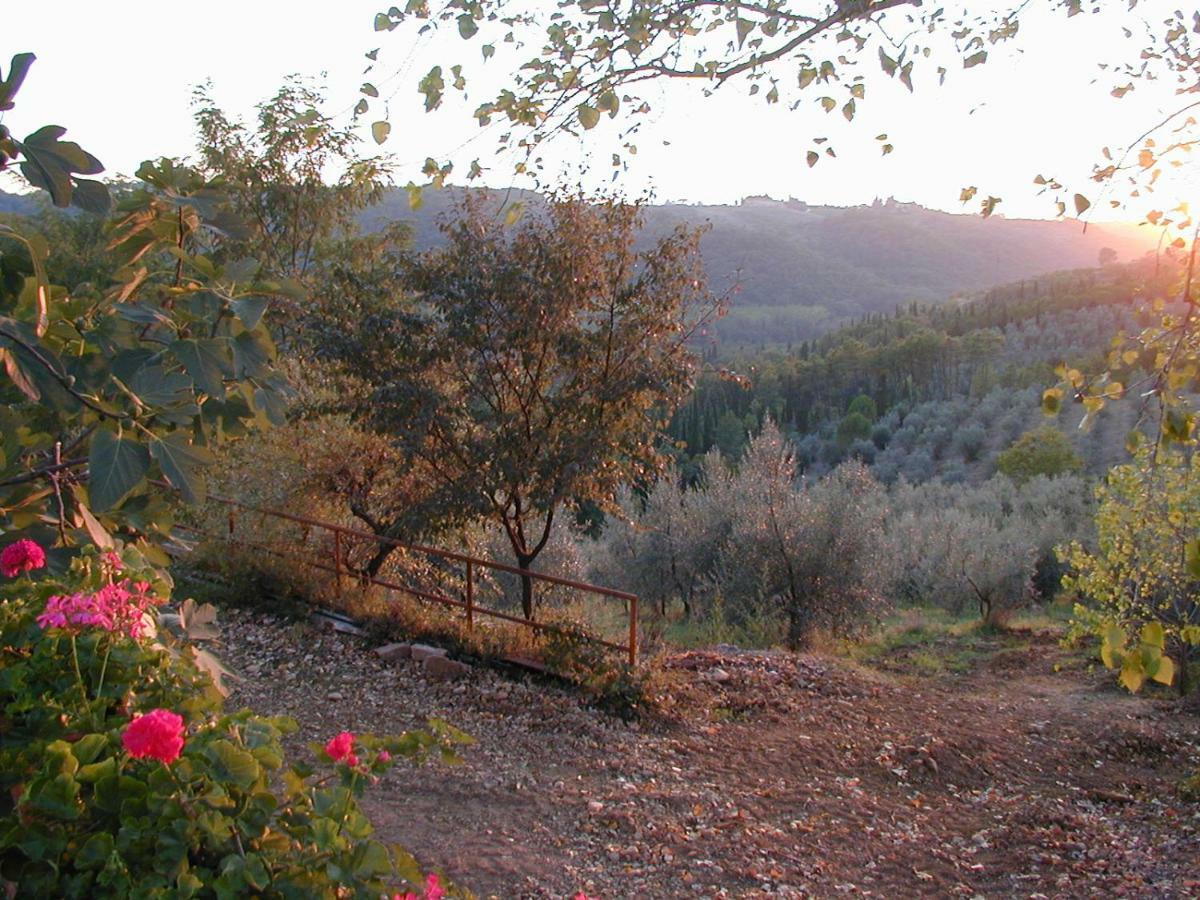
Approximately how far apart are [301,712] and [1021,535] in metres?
18.9

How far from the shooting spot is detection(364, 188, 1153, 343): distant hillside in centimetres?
8075

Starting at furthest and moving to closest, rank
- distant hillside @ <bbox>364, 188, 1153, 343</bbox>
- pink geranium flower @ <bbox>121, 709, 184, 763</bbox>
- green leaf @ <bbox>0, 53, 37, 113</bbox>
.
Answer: distant hillside @ <bbox>364, 188, 1153, 343</bbox> → green leaf @ <bbox>0, 53, 37, 113</bbox> → pink geranium flower @ <bbox>121, 709, 184, 763</bbox>

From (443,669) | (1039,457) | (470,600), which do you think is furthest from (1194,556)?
(1039,457)

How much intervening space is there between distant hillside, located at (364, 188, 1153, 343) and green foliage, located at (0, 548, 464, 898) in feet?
247

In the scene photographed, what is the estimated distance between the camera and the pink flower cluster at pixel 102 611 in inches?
71.4

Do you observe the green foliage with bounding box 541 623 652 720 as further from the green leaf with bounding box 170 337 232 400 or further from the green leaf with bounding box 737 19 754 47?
the green leaf with bounding box 170 337 232 400

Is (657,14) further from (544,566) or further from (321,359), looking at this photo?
(544,566)

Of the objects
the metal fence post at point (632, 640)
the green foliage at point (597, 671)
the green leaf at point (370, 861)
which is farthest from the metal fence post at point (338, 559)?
Result: the green leaf at point (370, 861)

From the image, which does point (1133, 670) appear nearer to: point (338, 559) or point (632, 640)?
point (632, 640)

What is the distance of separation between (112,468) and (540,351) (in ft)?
25.3

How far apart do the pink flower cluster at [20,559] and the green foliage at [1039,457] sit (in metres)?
37.4

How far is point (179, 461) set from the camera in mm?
1934

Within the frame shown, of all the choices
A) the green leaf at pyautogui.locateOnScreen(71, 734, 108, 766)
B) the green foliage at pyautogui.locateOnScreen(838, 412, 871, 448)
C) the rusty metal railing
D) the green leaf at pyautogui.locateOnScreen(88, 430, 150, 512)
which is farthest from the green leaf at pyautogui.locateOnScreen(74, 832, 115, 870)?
the green foliage at pyautogui.locateOnScreen(838, 412, 871, 448)

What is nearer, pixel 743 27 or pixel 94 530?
pixel 94 530
